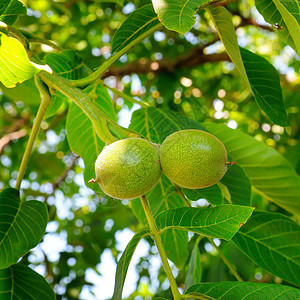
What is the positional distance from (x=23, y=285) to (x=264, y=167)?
2.86 ft

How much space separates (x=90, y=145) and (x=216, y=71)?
2692mm

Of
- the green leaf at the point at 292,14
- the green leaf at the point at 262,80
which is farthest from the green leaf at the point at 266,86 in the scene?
the green leaf at the point at 292,14

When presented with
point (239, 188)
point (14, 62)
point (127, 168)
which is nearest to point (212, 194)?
point (239, 188)

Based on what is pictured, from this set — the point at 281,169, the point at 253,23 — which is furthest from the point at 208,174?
the point at 253,23

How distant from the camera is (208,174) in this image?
0.86 meters

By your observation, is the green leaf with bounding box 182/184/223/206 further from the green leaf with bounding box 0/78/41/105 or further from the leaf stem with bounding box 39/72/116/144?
the green leaf with bounding box 0/78/41/105

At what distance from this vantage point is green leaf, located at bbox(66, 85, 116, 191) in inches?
51.8

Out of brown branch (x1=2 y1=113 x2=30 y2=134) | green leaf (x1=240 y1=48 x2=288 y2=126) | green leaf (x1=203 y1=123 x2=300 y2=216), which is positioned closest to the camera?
green leaf (x1=240 y1=48 x2=288 y2=126)

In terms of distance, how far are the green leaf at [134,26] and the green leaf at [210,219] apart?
1.67 feet

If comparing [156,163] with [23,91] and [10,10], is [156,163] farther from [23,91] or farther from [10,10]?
[23,91]

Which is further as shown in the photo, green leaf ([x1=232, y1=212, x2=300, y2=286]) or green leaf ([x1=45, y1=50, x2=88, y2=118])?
green leaf ([x1=45, y1=50, x2=88, y2=118])

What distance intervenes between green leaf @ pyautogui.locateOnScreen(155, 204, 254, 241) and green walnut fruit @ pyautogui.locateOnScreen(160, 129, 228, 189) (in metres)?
0.06

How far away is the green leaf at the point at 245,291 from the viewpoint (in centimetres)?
84

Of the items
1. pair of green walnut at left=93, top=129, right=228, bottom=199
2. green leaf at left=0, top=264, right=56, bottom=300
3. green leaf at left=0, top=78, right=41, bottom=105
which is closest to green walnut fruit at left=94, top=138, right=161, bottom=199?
pair of green walnut at left=93, top=129, right=228, bottom=199
